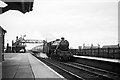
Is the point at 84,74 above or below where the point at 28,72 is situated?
below

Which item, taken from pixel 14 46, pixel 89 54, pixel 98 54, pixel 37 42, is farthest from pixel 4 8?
pixel 37 42

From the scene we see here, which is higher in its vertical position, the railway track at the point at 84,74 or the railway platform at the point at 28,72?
the railway platform at the point at 28,72

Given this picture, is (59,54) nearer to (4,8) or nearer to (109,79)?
(4,8)

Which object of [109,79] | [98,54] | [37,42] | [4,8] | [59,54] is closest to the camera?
[109,79]

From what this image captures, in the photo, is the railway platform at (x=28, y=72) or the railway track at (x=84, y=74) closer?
the railway platform at (x=28, y=72)

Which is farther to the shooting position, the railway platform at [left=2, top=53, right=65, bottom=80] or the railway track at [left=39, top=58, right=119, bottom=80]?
the railway track at [left=39, top=58, right=119, bottom=80]

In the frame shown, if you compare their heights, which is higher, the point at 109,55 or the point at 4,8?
the point at 4,8

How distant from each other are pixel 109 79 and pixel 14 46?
5331 centimetres

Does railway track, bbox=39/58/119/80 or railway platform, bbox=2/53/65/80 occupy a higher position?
railway platform, bbox=2/53/65/80

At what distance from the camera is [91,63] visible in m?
19.7

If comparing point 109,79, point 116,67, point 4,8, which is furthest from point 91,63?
point 4,8

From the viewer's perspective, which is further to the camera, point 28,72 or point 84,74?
point 84,74

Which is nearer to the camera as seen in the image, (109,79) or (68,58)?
(109,79)

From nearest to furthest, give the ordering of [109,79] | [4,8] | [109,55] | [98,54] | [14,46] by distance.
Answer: [109,79] → [4,8] → [109,55] → [98,54] → [14,46]
